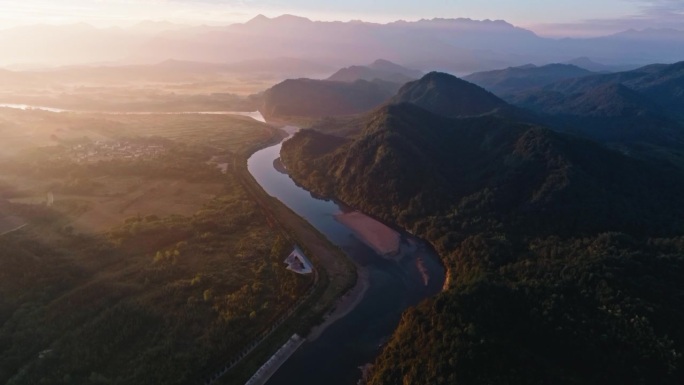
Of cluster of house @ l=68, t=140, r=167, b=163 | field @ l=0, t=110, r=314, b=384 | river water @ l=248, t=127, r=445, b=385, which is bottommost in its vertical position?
river water @ l=248, t=127, r=445, b=385

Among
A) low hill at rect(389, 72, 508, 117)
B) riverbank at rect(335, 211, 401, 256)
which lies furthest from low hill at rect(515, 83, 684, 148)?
riverbank at rect(335, 211, 401, 256)

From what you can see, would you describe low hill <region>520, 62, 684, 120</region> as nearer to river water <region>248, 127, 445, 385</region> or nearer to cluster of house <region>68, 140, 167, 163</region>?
river water <region>248, 127, 445, 385</region>

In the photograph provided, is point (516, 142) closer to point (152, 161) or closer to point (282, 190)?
point (282, 190)

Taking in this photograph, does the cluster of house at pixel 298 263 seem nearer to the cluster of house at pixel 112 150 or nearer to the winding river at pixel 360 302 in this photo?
the winding river at pixel 360 302

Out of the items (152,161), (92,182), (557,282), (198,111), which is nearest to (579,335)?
(557,282)

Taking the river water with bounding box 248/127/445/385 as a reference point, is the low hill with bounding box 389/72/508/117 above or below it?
above

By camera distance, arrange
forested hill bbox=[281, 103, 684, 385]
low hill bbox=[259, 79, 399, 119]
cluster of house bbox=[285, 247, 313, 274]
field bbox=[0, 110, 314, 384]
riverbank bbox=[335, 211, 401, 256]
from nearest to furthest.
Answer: forested hill bbox=[281, 103, 684, 385]
field bbox=[0, 110, 314, 384]
cluster of house bbox=[285, 247, 313, 274]
riverbank bbox=[335, 211, 401, 256]
low hill bbox=[259, 79, 399, 119]

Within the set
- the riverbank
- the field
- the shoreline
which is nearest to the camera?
the field
